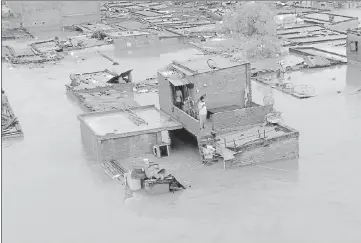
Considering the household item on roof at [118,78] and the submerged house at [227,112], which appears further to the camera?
the household item on roof at [118,78]

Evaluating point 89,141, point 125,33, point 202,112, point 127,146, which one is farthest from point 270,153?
point 125,33

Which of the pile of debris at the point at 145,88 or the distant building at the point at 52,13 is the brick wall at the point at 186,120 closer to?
the pile of debris at the point at 145,88

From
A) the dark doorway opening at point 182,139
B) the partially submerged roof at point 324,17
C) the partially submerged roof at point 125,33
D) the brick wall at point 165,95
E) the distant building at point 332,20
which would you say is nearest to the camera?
the dark doorway opening at point 182,139

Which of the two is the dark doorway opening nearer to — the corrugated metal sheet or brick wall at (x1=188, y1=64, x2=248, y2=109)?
brick wall at (x1=188, y1=64, x2=248, y2=109)

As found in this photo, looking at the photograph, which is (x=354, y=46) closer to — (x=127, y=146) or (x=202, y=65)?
(x=202, y=65)

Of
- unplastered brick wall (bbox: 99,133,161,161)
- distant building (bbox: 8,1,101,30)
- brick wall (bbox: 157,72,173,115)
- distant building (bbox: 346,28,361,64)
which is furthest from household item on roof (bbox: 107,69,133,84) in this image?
distant building (bbox: 8,1,101,30)

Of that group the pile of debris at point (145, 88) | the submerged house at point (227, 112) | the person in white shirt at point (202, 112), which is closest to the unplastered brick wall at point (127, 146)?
the submerged house at point (227, 112)

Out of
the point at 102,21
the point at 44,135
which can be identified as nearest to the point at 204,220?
the point at 44,135
